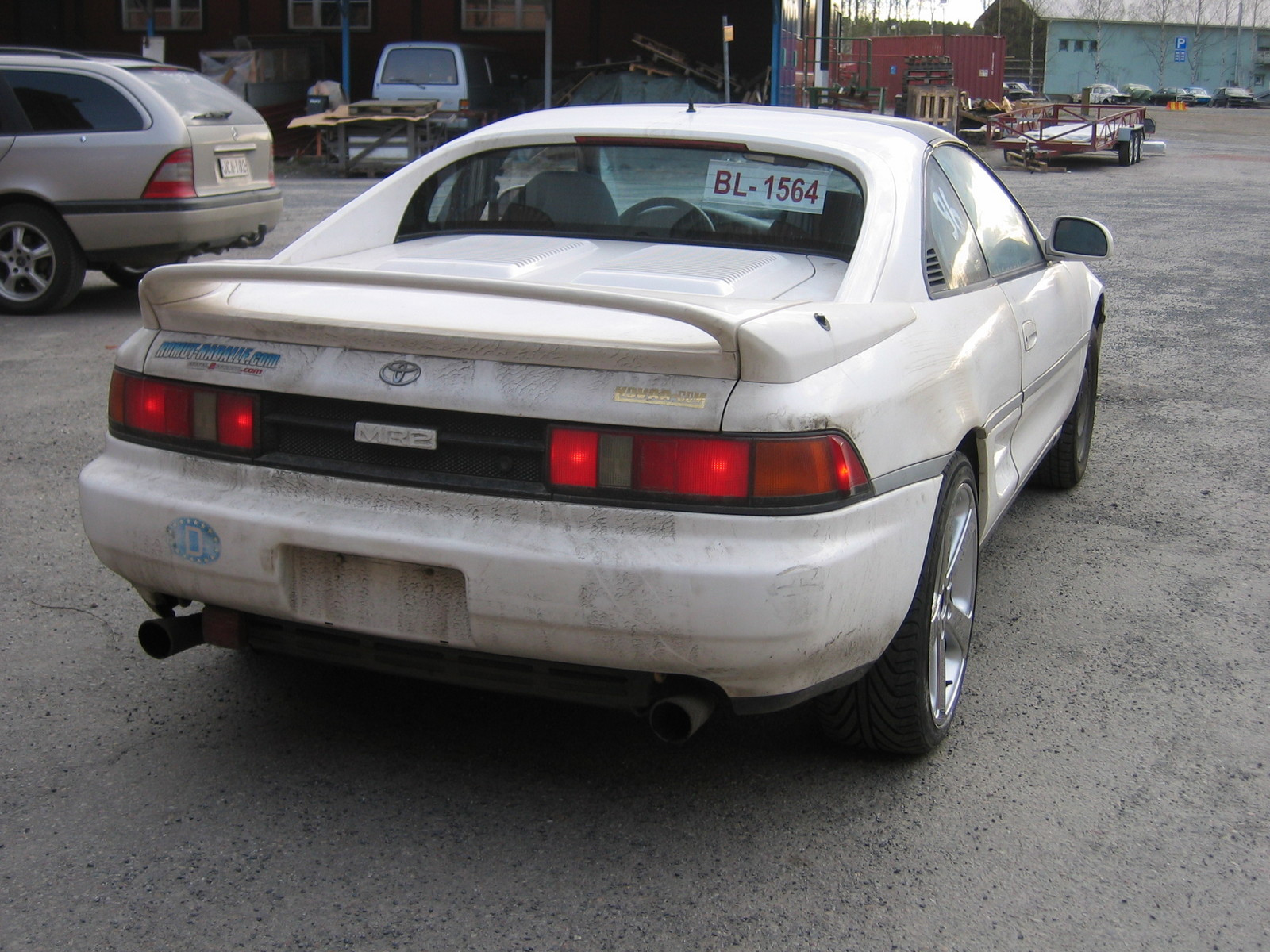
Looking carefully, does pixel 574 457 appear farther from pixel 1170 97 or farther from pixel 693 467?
pixel 1170 97

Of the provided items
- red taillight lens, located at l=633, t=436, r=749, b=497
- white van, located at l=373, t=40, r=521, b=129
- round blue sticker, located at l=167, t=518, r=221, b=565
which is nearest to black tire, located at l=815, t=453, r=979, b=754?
red taillight lens, located at l=633, t=436, r=749, b=497

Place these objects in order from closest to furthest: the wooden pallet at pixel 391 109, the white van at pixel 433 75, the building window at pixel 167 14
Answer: the wooden pallet at pixel 391 109 → the white van at pixel 433 75 → the building window at pixel 167 14

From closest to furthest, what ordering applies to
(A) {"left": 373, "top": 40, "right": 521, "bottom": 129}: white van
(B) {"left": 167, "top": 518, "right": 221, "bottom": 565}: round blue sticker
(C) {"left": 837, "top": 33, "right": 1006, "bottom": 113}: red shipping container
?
(B) {"left": 167, "top": 518, "right": 221, "bottom": 565}: round blue sticker
(A) {"left": 373, "top": 40, "right": 521, "bottom": 129}: white van
(C) {"left": 837, "top": 33, "right": 1006, "bottom": 113}: red shipping container

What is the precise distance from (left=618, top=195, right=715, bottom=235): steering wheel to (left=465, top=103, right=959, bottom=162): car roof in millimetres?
182

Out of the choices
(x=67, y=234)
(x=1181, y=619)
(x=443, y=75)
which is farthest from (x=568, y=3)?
(x=1181, y=619)

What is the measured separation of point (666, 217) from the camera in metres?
3.74

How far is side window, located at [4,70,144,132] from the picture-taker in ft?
28.7

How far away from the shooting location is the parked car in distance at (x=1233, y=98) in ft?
255

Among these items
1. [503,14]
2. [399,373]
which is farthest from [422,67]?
[399,373]

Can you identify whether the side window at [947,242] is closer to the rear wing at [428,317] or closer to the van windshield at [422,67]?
the rear wing at [428,317]

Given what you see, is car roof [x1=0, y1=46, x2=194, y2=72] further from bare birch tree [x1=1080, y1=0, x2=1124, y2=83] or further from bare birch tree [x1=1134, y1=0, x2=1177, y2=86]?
bare birch tree [x1=1134, y1=0, x2=1177, y2=86]

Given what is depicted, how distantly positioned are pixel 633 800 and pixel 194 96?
770 cm

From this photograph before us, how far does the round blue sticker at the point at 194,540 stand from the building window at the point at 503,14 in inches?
1037

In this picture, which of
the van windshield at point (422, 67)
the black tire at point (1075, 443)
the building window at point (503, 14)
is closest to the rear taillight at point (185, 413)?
the black tire at point (1075, 443)
